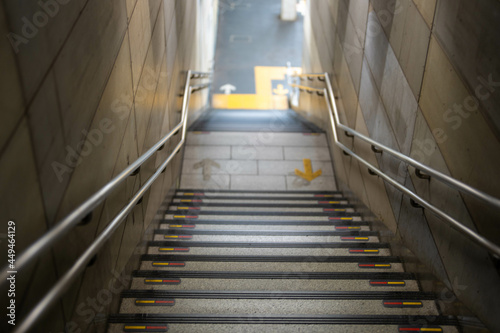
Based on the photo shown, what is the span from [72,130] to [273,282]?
152 centimetres

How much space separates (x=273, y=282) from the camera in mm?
2523

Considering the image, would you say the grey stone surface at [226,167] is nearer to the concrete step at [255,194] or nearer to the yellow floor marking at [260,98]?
the concrete step at [255,194]

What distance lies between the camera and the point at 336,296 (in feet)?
7.72

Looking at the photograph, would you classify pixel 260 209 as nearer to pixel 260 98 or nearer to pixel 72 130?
pixel 72 130

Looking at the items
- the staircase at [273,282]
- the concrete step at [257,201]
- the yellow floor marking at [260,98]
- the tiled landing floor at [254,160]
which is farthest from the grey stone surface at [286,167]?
the yellow floor marking at [260,98]

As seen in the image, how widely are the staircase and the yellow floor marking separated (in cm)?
752

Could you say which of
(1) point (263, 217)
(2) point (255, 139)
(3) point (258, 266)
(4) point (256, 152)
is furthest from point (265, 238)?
(2) point (255, 139)

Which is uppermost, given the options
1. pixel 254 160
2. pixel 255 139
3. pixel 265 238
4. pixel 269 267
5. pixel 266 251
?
pixel 255 139

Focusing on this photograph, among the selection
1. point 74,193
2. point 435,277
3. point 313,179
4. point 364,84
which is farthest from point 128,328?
point 313,179

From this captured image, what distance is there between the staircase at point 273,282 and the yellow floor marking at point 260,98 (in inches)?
296

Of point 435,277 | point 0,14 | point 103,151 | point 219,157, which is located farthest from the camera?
point 219,157

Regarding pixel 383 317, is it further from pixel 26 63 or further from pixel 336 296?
pixel 26 63

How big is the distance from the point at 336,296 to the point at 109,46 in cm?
193

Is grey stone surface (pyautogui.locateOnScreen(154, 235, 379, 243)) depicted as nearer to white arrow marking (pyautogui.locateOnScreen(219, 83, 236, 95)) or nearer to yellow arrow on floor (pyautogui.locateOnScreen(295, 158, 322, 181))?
yellow arrow on floor (pyautogui.locateOnScreen(295, 158, 322, 181))
